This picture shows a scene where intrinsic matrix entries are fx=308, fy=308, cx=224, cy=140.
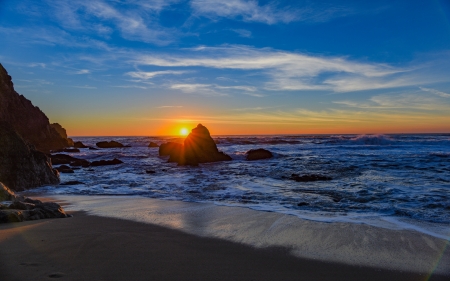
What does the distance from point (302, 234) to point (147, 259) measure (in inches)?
93.6

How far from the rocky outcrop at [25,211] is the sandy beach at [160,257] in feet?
1.04

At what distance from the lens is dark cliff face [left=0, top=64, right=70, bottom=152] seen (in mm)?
30356

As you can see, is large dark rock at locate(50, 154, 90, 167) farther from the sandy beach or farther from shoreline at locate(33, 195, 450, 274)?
the sandy beach

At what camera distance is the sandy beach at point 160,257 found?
2977 millimetres

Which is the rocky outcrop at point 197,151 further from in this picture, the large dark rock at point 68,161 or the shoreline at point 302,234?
the shoreline at point 302,234

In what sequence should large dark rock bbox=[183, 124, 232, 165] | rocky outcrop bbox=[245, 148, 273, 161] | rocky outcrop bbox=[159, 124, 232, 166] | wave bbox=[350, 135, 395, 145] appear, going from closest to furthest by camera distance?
1. rocky outcrop bbox=[159, 124, 232, 166]
2. large dark rock bbox=[183, 124, 232, 165]
3. rocky outcrop bbox=[245, 148, 273, 161]
4. wave bbox=[350, 135, 395, 145]

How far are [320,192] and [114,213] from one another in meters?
5.51

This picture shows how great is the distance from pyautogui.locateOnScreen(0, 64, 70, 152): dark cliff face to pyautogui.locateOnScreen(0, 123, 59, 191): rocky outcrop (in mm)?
22113

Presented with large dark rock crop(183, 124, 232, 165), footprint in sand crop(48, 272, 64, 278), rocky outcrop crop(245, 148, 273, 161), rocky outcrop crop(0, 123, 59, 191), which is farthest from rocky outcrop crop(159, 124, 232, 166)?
footprint in sand crop(48, 272, 64, 278)

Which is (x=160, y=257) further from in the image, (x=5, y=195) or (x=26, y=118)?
(x=26, y=118)

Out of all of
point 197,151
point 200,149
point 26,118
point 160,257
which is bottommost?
point 160,257

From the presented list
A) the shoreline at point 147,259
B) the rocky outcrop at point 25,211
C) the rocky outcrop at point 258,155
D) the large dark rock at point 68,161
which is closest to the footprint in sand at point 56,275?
the shoreline at point 147,259

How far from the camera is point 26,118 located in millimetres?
36031

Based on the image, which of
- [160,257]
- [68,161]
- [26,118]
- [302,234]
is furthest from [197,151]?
[26,118]
